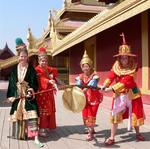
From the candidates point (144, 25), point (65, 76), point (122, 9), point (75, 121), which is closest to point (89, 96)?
point (75, 121)

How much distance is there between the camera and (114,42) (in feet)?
→ 45.6

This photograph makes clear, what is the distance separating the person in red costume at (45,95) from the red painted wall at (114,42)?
18.0 ft

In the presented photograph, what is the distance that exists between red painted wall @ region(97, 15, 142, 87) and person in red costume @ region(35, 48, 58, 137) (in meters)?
5.50

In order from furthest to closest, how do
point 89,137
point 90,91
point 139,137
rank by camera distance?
point 90,91 → point 89,137 → point 139,137

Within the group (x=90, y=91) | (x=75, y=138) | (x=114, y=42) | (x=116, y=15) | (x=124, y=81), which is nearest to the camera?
(x=124, y=81)

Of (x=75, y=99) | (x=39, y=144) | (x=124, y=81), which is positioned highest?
(x=124, y=81)

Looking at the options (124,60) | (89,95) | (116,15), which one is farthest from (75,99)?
(116,15)

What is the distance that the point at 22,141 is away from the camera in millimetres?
6055

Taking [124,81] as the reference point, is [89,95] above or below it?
below

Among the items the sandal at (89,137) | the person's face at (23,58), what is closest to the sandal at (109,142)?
the sandal at (89,137)

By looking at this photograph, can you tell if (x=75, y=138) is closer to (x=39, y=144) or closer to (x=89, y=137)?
(x=89, y=137)

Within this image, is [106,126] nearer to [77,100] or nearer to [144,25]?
[77,100]

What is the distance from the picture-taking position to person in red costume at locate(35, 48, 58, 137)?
21.2 feet

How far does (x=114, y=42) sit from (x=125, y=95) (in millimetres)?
8272
